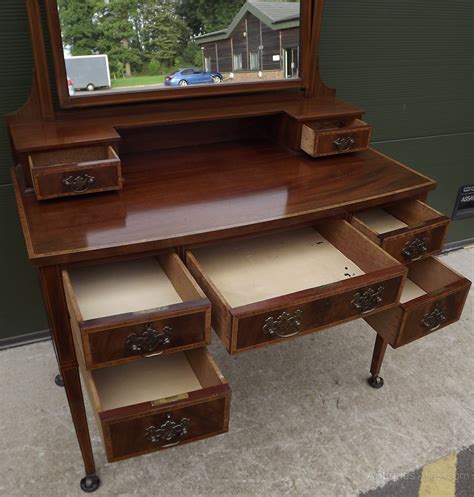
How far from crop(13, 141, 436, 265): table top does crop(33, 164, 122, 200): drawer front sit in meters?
0.03

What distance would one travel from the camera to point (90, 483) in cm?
149

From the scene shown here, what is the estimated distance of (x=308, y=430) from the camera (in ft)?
5.63

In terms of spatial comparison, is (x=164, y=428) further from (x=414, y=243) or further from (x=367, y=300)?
(x=414, y=243)

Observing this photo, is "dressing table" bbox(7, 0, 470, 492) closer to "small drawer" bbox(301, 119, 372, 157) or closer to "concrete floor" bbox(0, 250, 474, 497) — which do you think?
"small drawer" bbox(301, 119, 372, 157)

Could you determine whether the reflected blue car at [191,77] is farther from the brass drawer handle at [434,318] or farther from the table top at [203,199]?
the brass drawer handle at [434,318]

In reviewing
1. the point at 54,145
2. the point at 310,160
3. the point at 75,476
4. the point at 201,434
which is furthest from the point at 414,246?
the point at 75,476

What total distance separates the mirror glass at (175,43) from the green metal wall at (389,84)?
0.21m

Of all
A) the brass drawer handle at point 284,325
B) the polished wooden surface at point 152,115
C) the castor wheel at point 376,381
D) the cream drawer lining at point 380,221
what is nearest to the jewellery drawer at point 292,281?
Result: the brass drawer handle at point 284,325

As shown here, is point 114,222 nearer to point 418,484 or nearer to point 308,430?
point 308,430

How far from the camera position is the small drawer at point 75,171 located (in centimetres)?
127

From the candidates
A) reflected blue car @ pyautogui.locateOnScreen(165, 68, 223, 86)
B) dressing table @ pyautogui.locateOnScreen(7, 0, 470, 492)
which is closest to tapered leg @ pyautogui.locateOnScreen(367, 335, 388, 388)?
dressing table @ pyautogui.locateOnScreen(7, 0, 470, 492)

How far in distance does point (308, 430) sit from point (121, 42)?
140cm

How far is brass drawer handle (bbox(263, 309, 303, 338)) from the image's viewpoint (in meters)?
1.14

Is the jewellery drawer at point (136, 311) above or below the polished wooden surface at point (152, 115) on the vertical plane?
below
